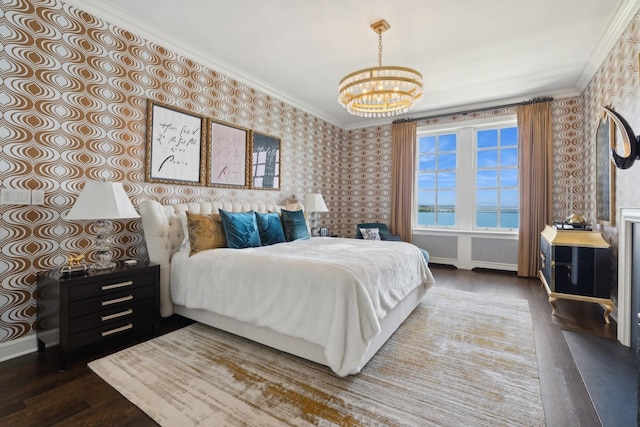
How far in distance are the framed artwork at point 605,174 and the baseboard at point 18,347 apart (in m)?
5.32

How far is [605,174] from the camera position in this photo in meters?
3.18

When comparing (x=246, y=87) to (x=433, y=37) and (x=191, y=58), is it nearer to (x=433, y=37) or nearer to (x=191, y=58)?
(x=191, y=58)

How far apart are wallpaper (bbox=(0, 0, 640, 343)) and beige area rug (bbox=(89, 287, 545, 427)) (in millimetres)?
1028

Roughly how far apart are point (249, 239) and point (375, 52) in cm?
257

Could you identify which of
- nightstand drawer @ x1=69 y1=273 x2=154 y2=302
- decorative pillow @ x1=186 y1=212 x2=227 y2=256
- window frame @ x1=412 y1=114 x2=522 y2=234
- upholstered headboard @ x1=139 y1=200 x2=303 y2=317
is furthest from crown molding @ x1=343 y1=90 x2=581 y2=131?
nightstand drawer @ x1=69 y1=273 x2=154 y2=302

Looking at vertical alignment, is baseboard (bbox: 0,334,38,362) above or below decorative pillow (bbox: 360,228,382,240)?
below

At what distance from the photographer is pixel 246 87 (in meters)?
4.04

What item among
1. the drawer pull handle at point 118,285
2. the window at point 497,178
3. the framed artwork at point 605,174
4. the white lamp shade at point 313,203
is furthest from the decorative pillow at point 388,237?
the drawer pull handle at point 118,285

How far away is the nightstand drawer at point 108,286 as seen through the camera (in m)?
2.03

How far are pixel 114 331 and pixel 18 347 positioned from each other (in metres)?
0.67

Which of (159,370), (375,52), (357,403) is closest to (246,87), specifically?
(375,52)

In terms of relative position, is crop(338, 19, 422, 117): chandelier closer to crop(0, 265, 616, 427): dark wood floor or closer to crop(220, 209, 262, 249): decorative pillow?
crop(220, 209, 262, 249): decorative pillow

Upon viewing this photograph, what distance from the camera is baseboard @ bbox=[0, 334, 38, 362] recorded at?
2096mm

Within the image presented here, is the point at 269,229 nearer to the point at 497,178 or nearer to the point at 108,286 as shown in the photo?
the point at 108,286
